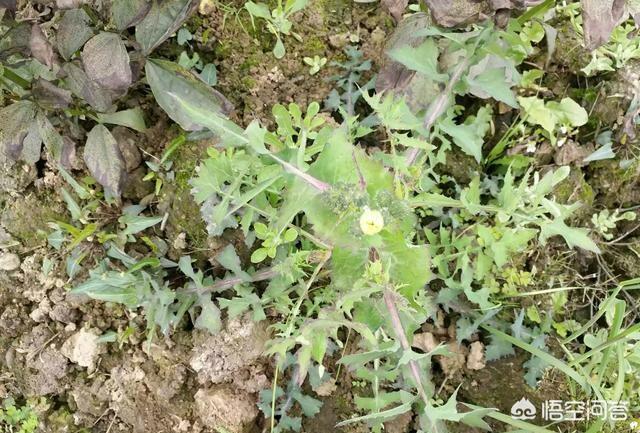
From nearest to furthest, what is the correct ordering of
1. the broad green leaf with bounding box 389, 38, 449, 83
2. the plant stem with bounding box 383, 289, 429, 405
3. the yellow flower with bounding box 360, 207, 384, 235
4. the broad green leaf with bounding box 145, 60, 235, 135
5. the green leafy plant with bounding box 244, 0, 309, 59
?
1. the yellow flower with bounding box 360, 207, 384, 235
2. the plant stem with bounding box 383, 289, 429, 405
3. the broad green leaf with bounding box 389, 38, 449, 83
4. the broad green leaf with bounding box 145, 60, 235, 135
5. the green leafy plant with bounding box 244, 0, 309, 59

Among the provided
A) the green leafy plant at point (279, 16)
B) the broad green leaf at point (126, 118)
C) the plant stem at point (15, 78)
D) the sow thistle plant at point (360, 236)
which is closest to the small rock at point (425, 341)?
the sow thistle plant at point (360, 236)

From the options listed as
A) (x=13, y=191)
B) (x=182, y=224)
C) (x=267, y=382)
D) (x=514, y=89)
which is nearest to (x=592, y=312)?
(x=514, y=89)

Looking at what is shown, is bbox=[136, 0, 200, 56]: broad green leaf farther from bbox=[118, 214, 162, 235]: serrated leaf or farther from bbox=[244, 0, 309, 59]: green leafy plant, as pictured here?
bbox=[118, 214, 162, 235]: serrated leaf

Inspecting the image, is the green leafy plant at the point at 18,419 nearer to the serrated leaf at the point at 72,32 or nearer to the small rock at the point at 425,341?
the serrated leaf at the point at 72,32

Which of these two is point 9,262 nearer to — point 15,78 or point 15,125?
point 15,125

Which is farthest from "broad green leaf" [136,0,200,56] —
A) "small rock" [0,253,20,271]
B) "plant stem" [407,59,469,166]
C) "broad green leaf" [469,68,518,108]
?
"small rock" [0,253,20,271]

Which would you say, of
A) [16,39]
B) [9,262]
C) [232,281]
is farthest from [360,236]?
[9,262]
